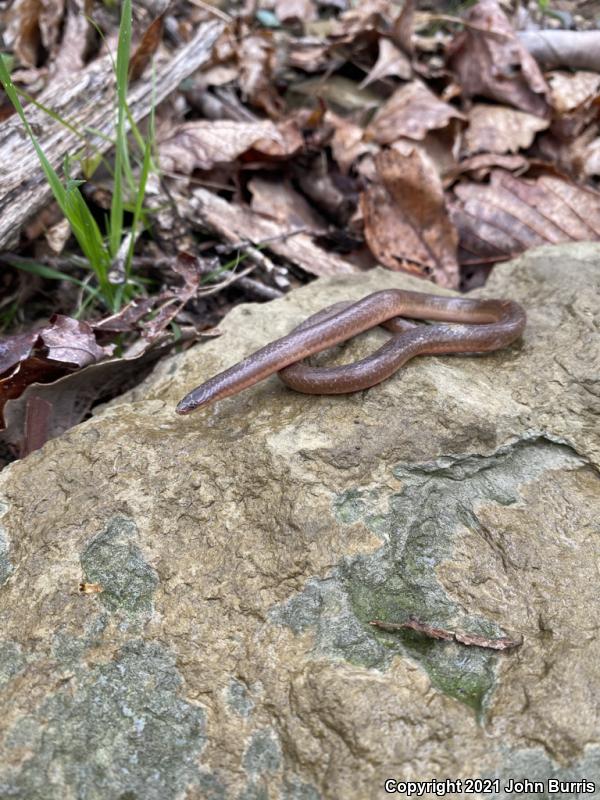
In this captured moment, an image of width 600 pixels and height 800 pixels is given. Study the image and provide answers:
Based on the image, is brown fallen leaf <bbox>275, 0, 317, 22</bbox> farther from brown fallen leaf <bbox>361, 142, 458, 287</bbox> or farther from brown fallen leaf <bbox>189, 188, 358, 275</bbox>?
brown fallen leaf <bbox>189, 188, 358, 275</bbox>

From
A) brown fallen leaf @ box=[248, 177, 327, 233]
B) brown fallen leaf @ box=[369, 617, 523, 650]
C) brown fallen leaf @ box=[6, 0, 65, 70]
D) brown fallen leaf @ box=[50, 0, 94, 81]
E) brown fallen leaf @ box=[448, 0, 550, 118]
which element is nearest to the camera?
brown fallen leaf @ box=[369, 617, 523, 650]

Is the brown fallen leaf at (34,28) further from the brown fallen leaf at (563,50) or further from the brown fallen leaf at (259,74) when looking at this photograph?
the brown fallen leaf at (563,50)

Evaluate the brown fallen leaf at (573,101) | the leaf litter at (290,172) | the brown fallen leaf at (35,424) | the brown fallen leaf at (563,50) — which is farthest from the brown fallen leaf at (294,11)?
the brown fallen leaf at (35,424)

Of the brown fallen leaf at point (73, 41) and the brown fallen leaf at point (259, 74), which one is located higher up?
the brown fallen leaf at point (73, 41)

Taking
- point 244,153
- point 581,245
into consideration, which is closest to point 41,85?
point 244,153

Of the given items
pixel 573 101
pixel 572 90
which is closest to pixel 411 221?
pixel 573 101

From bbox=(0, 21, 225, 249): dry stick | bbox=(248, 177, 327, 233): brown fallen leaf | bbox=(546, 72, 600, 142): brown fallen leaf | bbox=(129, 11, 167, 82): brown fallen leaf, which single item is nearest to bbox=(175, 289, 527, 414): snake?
bbox=(248, 177, 327, 233): brown fallen leaf

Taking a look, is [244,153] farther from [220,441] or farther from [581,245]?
[220,441]
